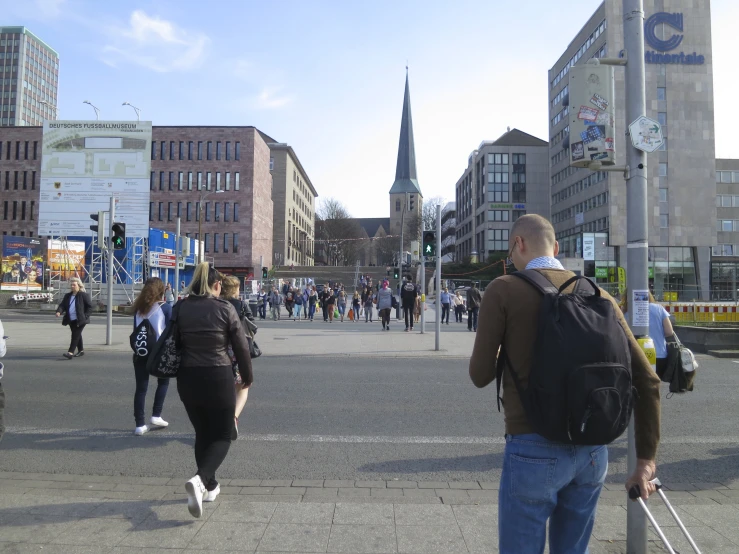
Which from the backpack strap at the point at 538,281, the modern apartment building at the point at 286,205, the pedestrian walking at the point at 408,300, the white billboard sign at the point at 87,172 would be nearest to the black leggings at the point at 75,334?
the pedestrian walking at the point at 408,300

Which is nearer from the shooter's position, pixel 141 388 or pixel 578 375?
pixel 578 375

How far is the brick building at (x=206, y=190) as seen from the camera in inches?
2447

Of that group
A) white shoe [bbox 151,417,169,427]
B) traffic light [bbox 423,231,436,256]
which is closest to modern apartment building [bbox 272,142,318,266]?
traffic light [bbox 423,231,436,256]

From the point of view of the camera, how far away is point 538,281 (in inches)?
85.0

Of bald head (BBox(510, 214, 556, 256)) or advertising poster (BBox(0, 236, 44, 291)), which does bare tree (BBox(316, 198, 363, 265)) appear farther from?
bald head (BBox(510, 214, 556, 256))

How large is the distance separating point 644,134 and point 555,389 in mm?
2155

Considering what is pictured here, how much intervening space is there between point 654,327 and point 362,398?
4097mm

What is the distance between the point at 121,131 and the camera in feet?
104

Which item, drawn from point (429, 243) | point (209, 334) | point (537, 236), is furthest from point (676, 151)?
point (537, 236)

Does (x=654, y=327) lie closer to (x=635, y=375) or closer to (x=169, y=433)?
(x=635, y=375)

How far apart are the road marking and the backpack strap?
14.1ft

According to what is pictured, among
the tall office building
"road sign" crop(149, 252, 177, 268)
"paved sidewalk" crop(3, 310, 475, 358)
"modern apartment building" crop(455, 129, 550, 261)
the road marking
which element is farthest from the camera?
the tall office building

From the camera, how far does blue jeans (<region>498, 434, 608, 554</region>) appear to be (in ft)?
6.95

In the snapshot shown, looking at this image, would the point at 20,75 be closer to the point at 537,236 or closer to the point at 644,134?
the point at 644,134
